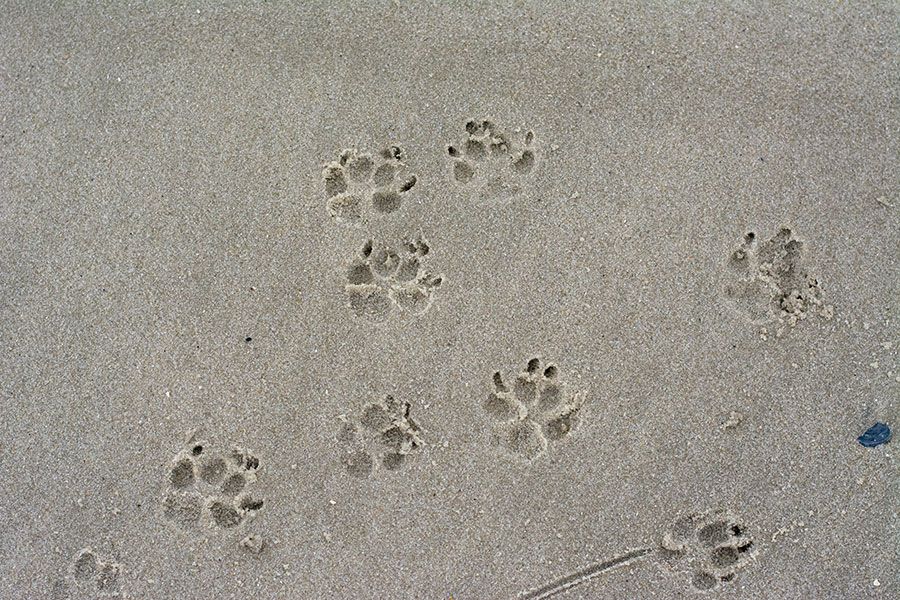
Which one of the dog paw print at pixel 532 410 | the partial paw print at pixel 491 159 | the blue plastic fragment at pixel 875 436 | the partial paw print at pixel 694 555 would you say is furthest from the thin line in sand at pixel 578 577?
the partial paw print at pixel 491 159

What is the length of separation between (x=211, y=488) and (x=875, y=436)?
2.31 meters

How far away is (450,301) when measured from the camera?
2287 millimetres

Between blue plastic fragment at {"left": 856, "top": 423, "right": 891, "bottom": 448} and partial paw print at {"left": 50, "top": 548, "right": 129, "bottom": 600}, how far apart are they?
262 cm

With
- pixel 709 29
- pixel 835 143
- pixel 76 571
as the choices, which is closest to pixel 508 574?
pixel 76 571

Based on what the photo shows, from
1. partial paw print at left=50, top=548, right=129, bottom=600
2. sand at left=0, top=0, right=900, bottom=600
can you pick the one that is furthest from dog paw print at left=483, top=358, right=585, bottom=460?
partial paw print at left=50, top=548, right=129, bottom=600

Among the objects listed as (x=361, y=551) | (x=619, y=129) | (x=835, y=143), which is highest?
(x=835, y=143)

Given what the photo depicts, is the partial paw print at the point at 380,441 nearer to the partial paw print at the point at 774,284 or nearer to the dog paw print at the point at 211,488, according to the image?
the dog paw print at the point at 211,488

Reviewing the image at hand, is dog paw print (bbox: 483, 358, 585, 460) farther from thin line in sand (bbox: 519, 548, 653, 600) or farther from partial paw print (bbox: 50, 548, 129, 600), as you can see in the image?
partial paw print (bbox: 50, 548, 129, 600)

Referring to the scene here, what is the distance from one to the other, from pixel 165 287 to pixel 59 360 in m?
0.46

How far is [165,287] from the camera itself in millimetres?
2322

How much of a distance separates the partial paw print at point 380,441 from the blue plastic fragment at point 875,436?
1532 millimetres

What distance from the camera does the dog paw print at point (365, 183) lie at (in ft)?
7.64

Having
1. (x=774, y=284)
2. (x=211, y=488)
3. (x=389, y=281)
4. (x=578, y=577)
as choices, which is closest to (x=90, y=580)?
(x=211, y=488)

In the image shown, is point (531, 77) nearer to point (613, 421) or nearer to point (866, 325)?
point (613, 421)
